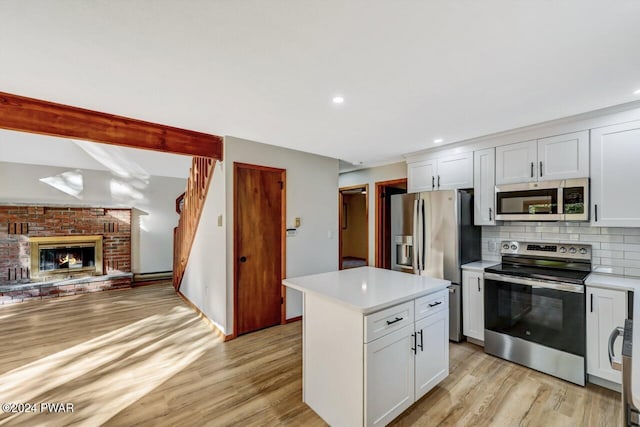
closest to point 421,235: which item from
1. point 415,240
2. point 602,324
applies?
point 415,240

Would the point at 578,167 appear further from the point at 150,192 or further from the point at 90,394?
the point at 150,192

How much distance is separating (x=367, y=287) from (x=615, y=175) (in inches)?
95.3

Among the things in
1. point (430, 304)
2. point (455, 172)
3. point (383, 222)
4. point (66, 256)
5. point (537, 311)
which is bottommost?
point (537, 311)

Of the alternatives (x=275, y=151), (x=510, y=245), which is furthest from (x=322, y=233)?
(x=510, y=245)

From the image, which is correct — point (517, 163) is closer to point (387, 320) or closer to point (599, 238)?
point (599, 238)

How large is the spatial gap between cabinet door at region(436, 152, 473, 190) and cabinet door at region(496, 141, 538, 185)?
31 centimetres

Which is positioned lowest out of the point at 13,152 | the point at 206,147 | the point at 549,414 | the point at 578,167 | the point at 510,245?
the point at 549,414

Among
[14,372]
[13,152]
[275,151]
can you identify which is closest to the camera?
[14,372]

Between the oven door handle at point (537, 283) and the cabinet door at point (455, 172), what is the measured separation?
110 cm

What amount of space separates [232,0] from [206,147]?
7.02ft

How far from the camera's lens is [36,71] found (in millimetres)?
1798

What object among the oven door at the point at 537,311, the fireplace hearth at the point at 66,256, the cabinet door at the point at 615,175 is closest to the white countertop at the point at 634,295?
the oven door at the point at 537,311

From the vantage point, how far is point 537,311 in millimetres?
2613

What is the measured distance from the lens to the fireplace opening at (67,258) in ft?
16.9
